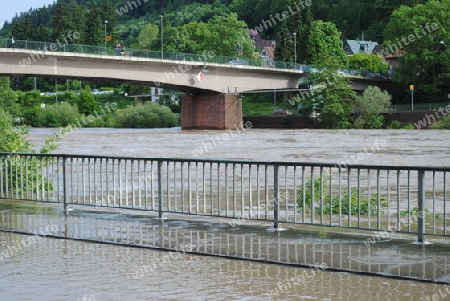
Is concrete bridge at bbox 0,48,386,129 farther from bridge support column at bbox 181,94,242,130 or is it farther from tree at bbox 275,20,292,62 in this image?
tree at bbox 275,20,292,62

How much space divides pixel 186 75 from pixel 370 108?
24.5 metres

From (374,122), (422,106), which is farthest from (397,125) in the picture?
(422,106)

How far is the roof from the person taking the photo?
577 ft

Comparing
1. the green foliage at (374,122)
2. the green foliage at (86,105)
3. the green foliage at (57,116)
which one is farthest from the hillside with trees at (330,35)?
the green foliage at (86,105)

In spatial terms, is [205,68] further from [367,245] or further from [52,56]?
[367,245]

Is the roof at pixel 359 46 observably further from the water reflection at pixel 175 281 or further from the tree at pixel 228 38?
the water reflection at pixel 175 281

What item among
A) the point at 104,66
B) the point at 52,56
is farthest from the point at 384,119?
the point at 52,56

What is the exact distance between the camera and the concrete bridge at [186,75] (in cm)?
6925

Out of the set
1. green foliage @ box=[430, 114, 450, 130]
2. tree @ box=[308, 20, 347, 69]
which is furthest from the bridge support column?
tree @ box=[308, 20, 347, 69]

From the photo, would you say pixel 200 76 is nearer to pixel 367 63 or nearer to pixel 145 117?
pixel 145 117

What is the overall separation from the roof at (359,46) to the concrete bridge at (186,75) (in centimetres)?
5924

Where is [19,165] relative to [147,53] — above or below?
below

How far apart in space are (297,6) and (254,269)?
5647 inches

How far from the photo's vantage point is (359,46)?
6973 inches
